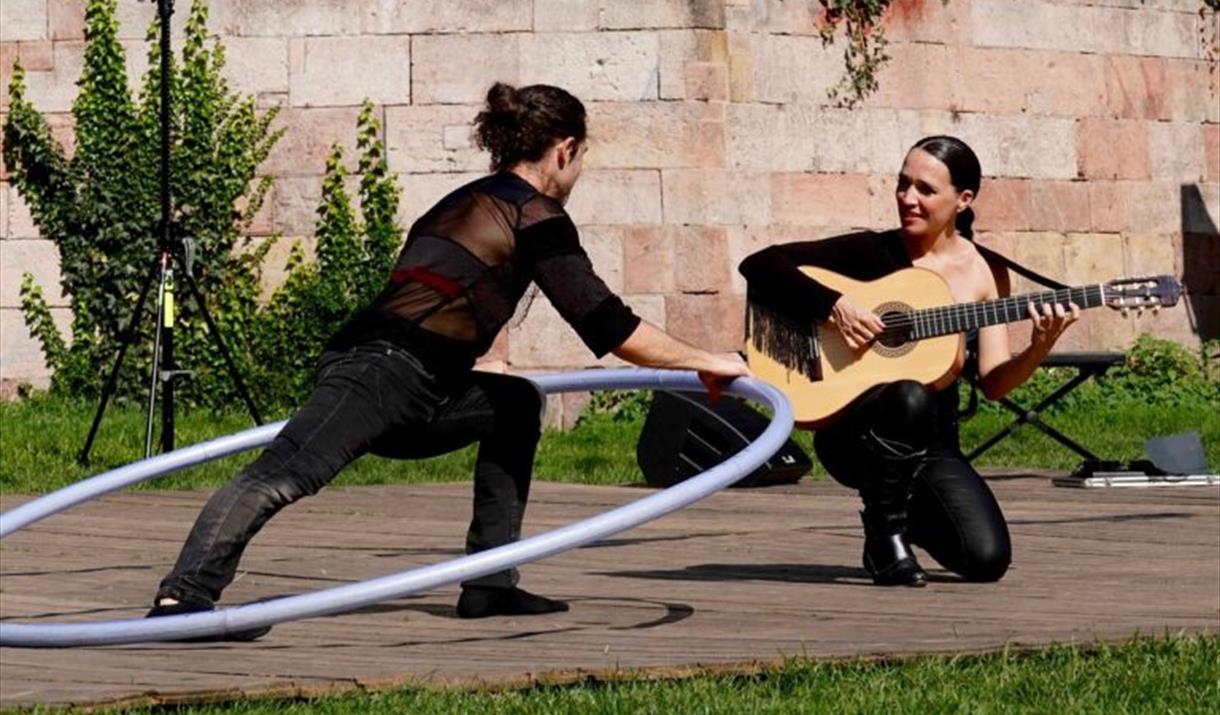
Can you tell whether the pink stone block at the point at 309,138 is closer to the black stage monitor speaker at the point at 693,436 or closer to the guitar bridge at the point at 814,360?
the black stage monitor speaker at the point at 693,436

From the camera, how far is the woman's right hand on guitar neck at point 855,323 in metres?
8.43

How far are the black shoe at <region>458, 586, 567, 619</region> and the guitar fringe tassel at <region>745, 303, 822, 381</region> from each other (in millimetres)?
1444

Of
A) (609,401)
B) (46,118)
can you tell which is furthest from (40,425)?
(609,401)

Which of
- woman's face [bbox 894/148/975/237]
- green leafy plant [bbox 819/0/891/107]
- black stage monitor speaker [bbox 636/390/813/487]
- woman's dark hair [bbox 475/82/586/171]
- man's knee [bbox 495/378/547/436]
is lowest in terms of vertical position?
black stage monitor speaker [bbox 636/390/813/487]

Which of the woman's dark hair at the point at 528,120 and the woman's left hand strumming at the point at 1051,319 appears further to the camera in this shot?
the woman's left hand strumming at the point at 1051,319

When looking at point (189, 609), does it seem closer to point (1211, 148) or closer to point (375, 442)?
point (375, 442)

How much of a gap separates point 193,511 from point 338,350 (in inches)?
175

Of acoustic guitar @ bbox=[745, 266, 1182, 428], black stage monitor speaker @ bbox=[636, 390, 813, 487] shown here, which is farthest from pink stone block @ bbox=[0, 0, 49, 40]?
acoustic guitar @ bbox=[745, 266, 1182, 428]

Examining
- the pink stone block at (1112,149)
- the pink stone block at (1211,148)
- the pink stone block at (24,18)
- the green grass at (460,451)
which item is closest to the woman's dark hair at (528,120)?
the green grass at (460,451)

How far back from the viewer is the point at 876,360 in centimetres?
853

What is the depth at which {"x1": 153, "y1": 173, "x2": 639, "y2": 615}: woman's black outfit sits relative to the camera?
702cm

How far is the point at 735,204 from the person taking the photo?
15.9 meters

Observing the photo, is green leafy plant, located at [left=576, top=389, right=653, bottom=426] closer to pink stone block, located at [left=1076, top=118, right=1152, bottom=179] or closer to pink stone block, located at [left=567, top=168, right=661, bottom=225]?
pink stone block, located at [left=567, top=168, right=661, bottom=225]

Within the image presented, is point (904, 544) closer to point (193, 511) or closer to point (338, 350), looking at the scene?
point (338, 350)
